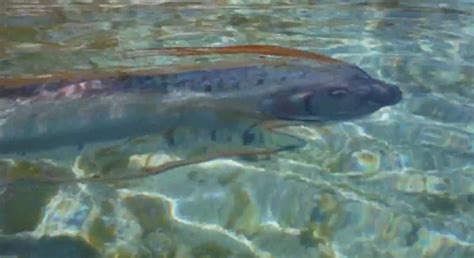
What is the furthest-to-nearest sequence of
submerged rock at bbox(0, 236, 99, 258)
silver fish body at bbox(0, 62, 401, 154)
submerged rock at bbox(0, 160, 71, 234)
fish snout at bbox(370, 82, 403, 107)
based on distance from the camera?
fish snout at bbox(370, 82, 403, 107) < silver fish body at bbox(0, 62, 401, 154) < submerged rock at bbox(0, 160, 71, 234) < submerged rock at bbox(0, 236, 99, 258)

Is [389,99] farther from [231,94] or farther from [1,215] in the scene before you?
[1,215]

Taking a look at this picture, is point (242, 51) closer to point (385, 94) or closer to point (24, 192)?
point (385, 94)

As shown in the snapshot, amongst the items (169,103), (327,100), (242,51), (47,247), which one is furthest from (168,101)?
(242,51)

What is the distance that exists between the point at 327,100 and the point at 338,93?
0.17 ft

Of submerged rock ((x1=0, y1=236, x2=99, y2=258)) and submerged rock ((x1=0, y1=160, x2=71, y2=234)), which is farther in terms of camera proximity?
submerged rock ((x1=0, y1=160, x2=71, y2=234))

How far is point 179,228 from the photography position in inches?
101

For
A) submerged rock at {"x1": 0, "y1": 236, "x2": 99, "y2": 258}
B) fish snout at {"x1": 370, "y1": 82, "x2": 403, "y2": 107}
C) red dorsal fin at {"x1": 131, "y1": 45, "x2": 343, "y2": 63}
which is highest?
fish snout at {"x1": 370, "y1": 82, "x2": 403, "y2": 107}

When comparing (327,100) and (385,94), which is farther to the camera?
(385,94)

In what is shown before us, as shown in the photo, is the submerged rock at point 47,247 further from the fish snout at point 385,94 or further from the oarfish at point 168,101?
the fish snout at point 385,94

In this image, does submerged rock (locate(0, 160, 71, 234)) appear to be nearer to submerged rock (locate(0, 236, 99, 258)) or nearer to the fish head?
submerged rock (locate(0, 236, 99, 258))

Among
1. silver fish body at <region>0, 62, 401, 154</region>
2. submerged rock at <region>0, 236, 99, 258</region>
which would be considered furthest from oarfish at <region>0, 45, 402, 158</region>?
submerged rock at <region>0, 236, 99, 258</region>

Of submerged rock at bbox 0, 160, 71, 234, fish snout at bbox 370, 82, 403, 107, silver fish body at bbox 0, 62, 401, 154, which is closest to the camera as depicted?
submerged rock at bbox 0, 160, 71, 234

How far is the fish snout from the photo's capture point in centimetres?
339

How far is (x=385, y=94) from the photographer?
11.4 ft
